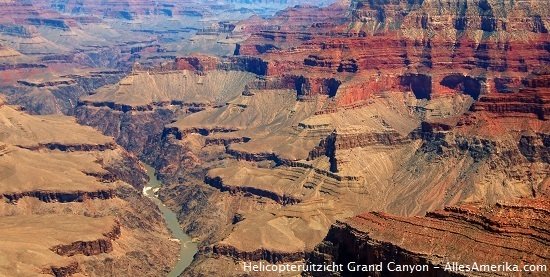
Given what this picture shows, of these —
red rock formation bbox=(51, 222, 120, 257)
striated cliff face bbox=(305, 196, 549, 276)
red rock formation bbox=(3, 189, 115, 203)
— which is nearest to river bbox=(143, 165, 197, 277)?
red rock formation bbox=(51, 222, 120, 257)

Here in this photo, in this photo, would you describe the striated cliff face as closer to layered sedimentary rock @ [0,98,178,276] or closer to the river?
layered sedimentary rock @ [0,98,178,276]

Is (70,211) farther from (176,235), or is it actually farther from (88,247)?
(88,247)

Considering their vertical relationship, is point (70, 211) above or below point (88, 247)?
below

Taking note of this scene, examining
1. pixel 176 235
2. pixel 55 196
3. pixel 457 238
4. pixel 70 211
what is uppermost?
pixel 457 238

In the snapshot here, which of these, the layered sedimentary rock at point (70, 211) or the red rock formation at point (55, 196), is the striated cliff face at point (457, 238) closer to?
the layered sedimentary rock at point (70, 211)

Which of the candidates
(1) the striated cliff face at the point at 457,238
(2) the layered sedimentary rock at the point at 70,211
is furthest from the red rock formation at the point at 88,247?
(1) the striated cliff face at the point at 457,238

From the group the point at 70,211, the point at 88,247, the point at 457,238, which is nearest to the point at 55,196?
the point at 70,211

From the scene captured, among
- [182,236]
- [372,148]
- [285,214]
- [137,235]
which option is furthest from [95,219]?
[372,148]
